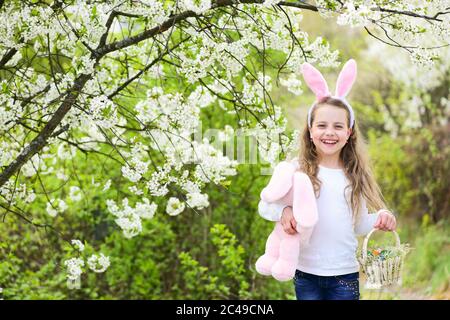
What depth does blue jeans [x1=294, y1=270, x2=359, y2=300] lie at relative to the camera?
2715mm

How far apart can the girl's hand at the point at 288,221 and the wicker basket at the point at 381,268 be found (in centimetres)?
27

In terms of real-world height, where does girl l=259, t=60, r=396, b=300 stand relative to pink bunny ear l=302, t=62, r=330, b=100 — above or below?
below

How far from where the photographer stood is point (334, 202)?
9.08 ft

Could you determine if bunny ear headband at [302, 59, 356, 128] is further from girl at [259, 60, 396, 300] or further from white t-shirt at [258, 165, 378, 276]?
white t-shirt at [258, 165, 378, 276]

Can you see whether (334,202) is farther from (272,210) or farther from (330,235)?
(272,210)

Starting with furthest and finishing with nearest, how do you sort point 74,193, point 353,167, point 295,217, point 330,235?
1. point 74,193
2. point 353,167
3. point 330,235
4. point 295,217

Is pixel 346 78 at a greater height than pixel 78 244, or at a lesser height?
greater

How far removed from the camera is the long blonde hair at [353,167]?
2785 millimetres

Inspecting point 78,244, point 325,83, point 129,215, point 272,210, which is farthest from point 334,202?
point 129,215

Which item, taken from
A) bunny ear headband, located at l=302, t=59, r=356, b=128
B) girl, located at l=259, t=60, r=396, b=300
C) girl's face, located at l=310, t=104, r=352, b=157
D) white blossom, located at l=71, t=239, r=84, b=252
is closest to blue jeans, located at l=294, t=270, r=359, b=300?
girl, located at l=259, t=60, r=396, b=300

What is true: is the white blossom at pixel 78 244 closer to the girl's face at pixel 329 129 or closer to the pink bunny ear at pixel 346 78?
the girl's face at pixel 329 129

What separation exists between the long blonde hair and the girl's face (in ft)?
0.09

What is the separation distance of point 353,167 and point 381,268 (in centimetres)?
40

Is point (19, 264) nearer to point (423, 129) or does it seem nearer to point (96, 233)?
point (96, 233)
